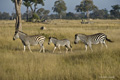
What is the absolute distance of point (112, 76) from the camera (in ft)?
21.1

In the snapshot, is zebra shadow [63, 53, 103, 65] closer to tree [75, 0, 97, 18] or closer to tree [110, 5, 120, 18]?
tree [75, 0, 97, 18]

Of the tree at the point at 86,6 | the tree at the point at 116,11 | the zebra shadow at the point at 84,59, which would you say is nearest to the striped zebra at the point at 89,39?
the zebra shadow at the point at 84,59

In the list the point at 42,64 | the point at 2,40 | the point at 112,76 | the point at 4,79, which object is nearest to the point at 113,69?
the point at 112,76

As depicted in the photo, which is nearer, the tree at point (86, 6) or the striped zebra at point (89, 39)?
the striped zebra at point (89, 39)

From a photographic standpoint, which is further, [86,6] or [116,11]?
[116,11]

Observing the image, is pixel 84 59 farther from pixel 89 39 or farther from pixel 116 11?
pixel 116 11

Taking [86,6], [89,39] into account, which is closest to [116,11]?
[86,6]

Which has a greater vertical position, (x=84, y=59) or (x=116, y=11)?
(x=116, y=11)

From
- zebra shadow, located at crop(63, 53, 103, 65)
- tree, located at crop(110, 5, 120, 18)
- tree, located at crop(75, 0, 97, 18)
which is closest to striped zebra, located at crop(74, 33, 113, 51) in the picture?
zebra shadow, located at crop(63, 53, 103, 65)

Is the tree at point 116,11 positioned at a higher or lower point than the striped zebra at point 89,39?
higher

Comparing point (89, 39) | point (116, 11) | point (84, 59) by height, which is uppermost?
point (116, 11)

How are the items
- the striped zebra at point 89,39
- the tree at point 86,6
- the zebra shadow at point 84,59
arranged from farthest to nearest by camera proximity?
the tree at point 86,6
the striped zebra at point 89,39
the zebra shadow at point 84,59

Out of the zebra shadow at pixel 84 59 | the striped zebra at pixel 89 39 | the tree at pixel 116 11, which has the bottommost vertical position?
the zebra shadow at pixel 84 59

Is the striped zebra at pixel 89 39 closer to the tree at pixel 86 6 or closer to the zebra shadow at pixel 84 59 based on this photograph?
the zebra shadow at pixel 84 59
